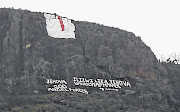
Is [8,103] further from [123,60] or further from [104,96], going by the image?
[123,60]

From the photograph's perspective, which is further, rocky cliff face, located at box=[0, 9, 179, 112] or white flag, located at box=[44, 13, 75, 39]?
white flag, located at box=[44, 13, 75, 39]

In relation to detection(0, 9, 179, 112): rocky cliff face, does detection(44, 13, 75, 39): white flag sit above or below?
above

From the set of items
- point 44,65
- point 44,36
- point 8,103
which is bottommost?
point 8,103

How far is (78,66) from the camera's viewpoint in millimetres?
81188

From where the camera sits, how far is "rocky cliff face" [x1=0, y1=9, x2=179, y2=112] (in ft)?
243

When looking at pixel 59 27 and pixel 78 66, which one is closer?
pixel 78 66

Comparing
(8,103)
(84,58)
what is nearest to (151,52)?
(84,58)

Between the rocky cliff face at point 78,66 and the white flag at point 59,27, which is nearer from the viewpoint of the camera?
the rocky cliff face at point 78,66

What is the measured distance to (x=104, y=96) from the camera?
77.5m

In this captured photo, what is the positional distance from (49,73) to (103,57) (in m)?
10.4

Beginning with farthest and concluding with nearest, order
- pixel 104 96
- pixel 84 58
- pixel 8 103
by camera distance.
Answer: pixel 84 58
pixel 104 96
pixel 8 103

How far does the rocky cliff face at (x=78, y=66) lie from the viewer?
73938 mm

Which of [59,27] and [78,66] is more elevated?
[59,27]

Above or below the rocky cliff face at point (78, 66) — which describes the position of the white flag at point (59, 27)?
above
